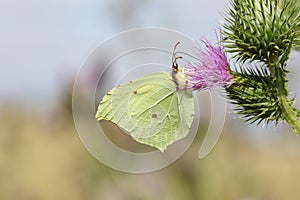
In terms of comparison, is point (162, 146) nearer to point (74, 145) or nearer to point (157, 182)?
point (157, 182)

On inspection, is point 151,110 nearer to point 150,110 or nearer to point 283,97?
point 150,110

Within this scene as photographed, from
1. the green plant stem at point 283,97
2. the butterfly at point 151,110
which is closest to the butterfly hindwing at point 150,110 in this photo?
the butterfly at point 151,110

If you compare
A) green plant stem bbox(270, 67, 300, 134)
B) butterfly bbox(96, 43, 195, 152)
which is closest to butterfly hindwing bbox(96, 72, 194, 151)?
butterfly bbox(96, 43, 195, 152)

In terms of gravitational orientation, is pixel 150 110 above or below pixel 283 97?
below

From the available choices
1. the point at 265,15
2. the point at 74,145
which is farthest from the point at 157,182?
the point at 265,15

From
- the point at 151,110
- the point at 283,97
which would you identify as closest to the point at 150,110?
the point at 151,110

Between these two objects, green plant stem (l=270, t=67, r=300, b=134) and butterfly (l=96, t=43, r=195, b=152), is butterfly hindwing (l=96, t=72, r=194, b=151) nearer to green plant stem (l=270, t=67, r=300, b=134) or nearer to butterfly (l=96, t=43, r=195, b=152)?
butterfly (l=96, t=43, r=195, b=152)
